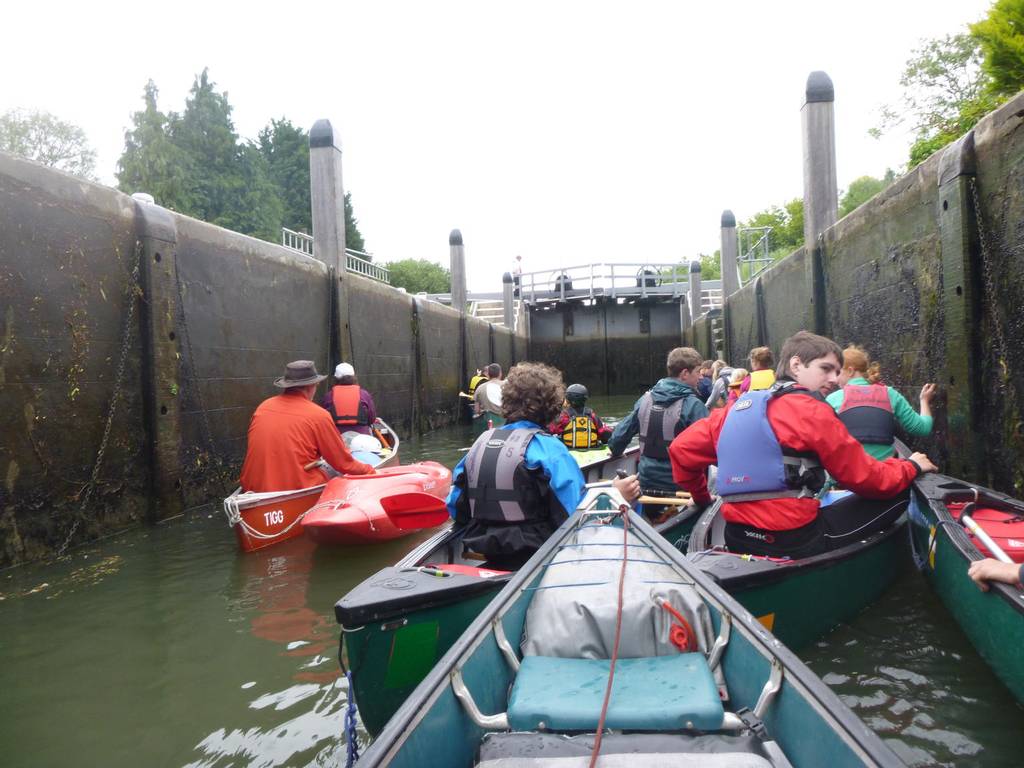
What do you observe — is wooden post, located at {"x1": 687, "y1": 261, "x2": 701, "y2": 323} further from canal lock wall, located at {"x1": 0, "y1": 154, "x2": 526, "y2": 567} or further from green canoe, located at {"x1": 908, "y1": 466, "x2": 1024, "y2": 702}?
green canoe, located at {"x1": 908, "y1": 466, "x2": 1024, "y2": 702}

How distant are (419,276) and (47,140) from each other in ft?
119

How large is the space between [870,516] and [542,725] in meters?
2.73

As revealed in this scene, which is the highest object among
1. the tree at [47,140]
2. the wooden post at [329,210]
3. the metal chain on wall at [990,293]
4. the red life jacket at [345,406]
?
the tree at [47,140]

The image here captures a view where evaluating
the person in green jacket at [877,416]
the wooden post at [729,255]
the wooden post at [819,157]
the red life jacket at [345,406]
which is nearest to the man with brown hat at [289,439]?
the red life jacket at [345,406]

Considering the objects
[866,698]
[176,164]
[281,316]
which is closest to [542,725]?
[866,698]

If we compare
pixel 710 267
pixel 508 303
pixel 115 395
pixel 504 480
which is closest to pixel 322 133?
pixel 115 395

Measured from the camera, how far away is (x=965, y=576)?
3.00 meters

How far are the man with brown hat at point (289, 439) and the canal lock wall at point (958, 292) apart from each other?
15.1 ft

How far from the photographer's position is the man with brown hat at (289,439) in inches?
208

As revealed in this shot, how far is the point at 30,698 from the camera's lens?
2973mm

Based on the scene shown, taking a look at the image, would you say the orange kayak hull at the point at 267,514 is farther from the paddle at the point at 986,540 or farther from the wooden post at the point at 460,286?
the wooden post at the point at 460,286

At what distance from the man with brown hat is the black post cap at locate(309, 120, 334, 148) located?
5032mm

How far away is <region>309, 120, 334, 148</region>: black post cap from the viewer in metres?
9.19

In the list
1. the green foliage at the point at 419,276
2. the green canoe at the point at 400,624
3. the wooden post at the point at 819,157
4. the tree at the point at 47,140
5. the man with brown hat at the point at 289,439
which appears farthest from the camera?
the green foliage at the point at 419,276
